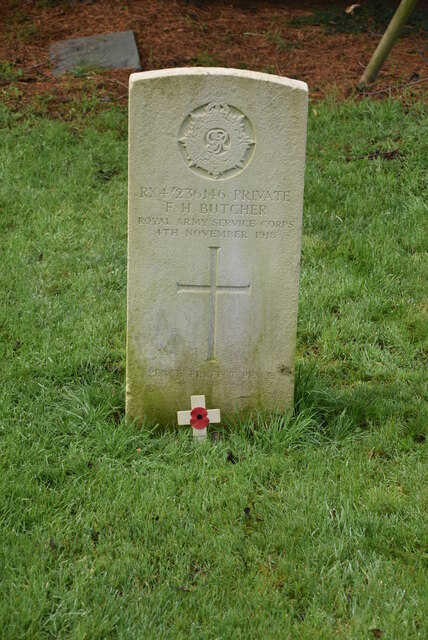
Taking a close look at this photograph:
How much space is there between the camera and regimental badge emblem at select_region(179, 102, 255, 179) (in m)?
3.79

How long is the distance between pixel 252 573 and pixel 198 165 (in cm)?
185

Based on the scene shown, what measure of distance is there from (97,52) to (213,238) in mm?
5667

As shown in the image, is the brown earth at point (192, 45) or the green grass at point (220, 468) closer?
the green grass at point (220, 468)

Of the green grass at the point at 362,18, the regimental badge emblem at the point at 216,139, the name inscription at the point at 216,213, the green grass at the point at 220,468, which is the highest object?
the green grass at the point at 362,18

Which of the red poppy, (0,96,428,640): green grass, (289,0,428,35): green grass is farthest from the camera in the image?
(289,0,428,35): green grass

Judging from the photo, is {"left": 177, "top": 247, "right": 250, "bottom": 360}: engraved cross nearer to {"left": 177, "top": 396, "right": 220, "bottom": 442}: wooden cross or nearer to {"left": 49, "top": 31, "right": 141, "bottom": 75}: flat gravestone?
{"left": 177, "top": 396, "right": 220, "bottom": 442}: wooden cross

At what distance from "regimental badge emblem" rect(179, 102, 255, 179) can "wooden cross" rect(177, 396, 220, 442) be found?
1138 mm

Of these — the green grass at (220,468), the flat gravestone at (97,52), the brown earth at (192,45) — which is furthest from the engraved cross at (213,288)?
the flat gravestone at (97,52)

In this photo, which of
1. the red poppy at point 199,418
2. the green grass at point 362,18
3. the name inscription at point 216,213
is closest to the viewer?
the name inscription at point 216,213

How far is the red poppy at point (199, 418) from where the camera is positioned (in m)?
4.14

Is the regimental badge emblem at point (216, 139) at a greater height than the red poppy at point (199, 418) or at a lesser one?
greater

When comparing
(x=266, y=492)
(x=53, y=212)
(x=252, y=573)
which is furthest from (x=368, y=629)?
(x=53, y=212)

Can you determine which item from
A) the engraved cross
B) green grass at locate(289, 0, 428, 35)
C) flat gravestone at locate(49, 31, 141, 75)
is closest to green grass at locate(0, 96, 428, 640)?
the engraved cross

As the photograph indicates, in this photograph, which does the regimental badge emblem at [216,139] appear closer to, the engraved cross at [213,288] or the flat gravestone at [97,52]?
the engraved cross at [213,288]
